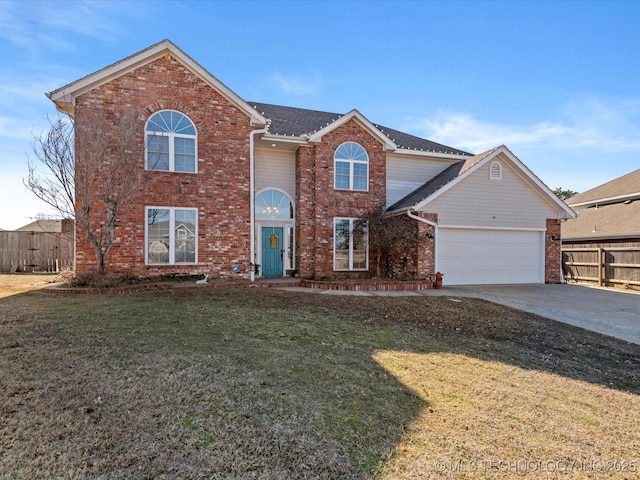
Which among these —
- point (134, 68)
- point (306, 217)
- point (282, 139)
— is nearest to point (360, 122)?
point (282, 139)

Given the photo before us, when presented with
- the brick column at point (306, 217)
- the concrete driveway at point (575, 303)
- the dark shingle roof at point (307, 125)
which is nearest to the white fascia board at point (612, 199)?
the concrete driveway at point (575, 303)

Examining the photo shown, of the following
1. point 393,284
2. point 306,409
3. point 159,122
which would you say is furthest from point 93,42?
point 306,409

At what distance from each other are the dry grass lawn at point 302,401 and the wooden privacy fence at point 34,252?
11651 mm

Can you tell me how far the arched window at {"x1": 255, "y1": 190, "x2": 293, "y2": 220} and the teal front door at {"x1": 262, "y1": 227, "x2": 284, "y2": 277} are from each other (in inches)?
21.0

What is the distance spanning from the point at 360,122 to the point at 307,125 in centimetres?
236

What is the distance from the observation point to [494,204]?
1371cm

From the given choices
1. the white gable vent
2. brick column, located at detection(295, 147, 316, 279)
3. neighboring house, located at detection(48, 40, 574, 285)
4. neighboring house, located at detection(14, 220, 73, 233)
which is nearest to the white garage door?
neighboring house, located at detection(48, 40, 574, 285)

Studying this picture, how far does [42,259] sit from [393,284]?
16.1 meters

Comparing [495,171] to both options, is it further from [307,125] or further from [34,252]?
[34,252]

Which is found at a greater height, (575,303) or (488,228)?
(488,228)

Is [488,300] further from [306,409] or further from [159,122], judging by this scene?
[159,122]

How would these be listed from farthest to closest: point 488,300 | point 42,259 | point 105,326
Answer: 1. point 42,259
2. point 488,300
3. point 105,326

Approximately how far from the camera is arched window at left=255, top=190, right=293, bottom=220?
14008mm

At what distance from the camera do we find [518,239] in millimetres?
14219
